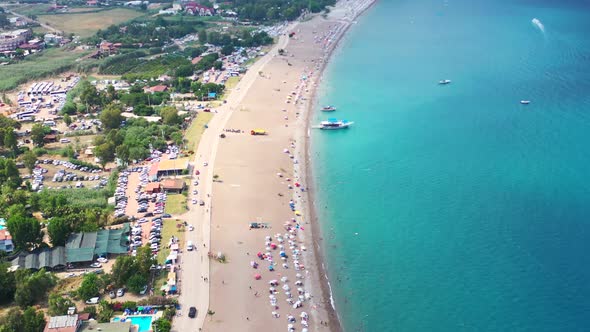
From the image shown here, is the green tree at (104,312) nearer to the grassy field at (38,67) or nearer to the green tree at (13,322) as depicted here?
the green tree at (13,322)

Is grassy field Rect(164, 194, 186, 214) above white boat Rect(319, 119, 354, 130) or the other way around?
the other way around

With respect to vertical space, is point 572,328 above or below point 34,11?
below

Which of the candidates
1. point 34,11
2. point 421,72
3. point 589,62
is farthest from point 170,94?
point 34,11

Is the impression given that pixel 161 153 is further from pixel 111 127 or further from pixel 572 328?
pixel 572 328

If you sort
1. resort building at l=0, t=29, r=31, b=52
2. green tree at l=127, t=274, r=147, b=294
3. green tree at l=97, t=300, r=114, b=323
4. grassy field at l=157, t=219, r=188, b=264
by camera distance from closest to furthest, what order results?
Result: green tree at l=97, t=300, r=114, b=323, green tree at l=127, t=274, r=147, b=294, grassy field at l=157, t=219, r=188, b=264, resort building at l=0, t=29, r=31, b=52

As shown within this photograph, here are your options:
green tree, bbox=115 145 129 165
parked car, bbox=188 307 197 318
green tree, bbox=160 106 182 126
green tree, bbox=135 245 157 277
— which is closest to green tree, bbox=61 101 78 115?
green tree, bbox=160 106 182 126

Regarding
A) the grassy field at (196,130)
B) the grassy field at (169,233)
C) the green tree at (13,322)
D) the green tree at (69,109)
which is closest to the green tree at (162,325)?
the grassy field at (169,233)

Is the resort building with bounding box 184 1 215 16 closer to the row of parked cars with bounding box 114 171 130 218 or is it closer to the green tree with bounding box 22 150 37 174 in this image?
the green tree with bounding box 22 150 37 174
